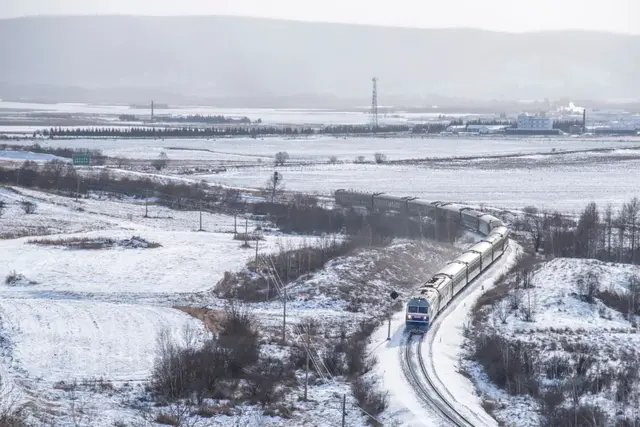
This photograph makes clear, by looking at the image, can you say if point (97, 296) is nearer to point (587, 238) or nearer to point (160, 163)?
point (587, 238)

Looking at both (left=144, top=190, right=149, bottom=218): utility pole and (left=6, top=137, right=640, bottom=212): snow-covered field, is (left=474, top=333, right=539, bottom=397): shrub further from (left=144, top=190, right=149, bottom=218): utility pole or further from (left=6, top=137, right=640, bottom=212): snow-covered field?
(left=6, top=137, right=640, bottom=212): snow-covered field

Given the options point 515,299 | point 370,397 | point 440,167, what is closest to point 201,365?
point 370,397

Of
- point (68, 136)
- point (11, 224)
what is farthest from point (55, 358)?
point (68, 136)

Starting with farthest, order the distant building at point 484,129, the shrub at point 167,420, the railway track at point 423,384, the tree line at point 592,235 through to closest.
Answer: the distant building at point 484,129 < the tree line at point 592,235 < the railway track at point 423,384 < the shrub at point 167,420

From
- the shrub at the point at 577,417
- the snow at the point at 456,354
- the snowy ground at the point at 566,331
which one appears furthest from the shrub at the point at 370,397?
the shrub at the point at 577,417

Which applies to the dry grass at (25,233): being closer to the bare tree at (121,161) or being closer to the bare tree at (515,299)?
the bare tree at (515,299)

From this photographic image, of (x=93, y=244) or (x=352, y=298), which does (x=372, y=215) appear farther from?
(x=352, y=298)

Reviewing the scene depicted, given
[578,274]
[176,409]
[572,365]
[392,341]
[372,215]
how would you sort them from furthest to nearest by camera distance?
[372,215] → [578,274] → [392,341] → [572,365] → [176,409]
